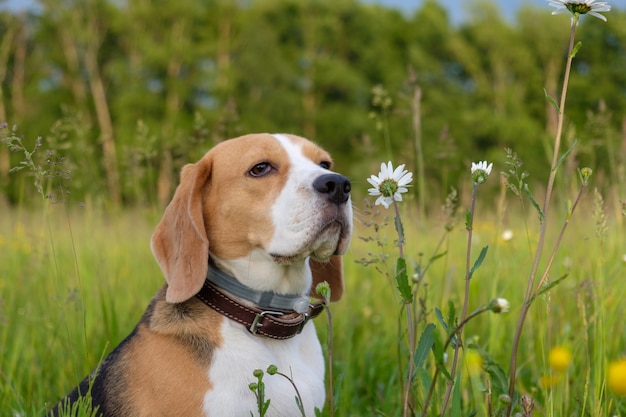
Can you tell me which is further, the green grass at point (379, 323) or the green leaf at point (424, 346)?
the green grass at point (379, 323)

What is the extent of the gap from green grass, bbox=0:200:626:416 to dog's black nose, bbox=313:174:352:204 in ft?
0.61

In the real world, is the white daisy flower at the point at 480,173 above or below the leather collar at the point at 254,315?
above

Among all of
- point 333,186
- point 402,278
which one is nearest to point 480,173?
point 402,278

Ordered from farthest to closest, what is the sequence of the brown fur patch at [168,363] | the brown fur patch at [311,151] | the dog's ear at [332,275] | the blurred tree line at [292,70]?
the blurred tree line at [292,70]
the dog's ear at [332,275]
the brown fur patch at [311,151]
the brown fur patch at [168,363]

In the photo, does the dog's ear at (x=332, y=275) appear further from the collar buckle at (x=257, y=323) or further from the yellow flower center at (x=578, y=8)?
the yellow flower center at (x=578, y=8)

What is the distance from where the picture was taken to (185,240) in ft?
9.15

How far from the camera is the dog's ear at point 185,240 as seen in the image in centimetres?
268

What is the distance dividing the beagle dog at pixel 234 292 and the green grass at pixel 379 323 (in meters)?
0.18

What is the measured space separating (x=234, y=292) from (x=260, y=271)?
154 mm

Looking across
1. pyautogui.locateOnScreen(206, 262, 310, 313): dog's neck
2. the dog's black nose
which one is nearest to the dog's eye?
the dog's black nose

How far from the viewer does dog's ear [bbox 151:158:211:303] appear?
268 cm

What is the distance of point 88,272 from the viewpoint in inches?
204

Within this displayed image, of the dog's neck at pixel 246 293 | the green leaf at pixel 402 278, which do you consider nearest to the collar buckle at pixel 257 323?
the dog's neck at pixel 246 293

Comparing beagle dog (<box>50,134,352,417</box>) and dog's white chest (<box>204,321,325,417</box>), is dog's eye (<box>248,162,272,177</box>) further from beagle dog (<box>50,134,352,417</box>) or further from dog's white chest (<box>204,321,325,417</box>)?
dog's white chest (<box>204,321,325,417</box>)
